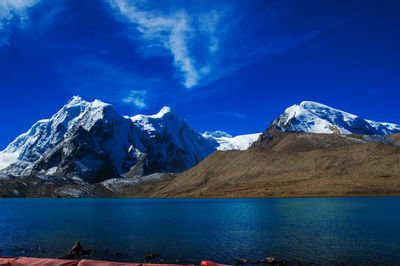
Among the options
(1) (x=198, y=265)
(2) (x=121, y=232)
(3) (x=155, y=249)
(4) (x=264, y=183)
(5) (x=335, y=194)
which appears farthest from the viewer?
(4) (x=264, y=183)

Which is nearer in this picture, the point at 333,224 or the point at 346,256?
the point at 346,256

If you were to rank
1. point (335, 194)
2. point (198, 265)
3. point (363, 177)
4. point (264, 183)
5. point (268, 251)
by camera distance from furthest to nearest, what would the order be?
point (264, 183) < point (363, 177) < point (335, 194) < point (268, 251) < point (198, 265)

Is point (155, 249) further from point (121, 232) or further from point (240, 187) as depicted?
point (240, 187)

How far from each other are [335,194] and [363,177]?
2472 cm

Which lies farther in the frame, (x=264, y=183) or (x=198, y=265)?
(x=264, y=183)

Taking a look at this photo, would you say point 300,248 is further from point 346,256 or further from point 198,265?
point 198,265

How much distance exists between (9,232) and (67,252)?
23.8m

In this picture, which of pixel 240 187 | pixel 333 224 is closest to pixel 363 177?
pixel 240 187

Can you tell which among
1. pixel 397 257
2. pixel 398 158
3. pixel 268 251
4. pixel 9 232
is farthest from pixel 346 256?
pixel 398 158

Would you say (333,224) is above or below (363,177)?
below

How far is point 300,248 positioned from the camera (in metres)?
36.7

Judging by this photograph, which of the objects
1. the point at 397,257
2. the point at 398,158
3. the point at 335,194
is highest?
the point at 398,158

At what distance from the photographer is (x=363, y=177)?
16900 cm

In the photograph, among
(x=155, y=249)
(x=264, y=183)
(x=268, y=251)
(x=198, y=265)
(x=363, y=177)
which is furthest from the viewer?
(x=264, y=183)
